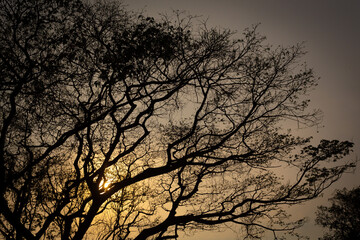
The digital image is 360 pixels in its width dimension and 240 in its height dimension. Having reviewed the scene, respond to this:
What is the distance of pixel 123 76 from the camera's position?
1206 centimetres

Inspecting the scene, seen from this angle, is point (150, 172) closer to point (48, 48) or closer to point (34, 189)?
point (48, 48)

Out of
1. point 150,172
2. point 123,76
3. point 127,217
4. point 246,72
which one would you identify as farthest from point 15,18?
point 127,217

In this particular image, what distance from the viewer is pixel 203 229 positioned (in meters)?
15.8

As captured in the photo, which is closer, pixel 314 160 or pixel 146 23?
pixel 146 23

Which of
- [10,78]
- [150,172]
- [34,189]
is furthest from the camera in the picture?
[34,189]

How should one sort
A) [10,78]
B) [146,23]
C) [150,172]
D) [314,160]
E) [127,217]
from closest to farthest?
[10,78] < [150,172] < [146,23] < [314,160] < [127,217]

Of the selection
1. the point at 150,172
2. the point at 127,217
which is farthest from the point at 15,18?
the point at 127,217

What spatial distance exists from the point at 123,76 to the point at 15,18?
4570 mm

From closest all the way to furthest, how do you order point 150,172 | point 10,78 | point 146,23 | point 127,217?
point 10,78 → point 150,172 → point 146,23 → point 127,217

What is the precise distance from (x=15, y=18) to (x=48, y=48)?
154cm

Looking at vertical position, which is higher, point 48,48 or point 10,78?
point 48,48

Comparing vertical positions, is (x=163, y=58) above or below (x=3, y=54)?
below

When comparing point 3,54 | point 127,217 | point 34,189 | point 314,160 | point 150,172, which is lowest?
point 314,160

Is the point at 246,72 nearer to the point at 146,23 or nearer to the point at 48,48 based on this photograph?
the point at 146,23
